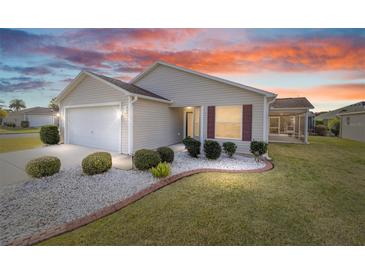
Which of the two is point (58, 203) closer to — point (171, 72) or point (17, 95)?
point (17, 95)

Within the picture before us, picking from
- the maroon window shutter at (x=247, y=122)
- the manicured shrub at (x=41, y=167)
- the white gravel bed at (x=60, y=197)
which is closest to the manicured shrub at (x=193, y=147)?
the white gravel bed at (x=60, y=197)

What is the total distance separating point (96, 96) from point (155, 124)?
3428mm

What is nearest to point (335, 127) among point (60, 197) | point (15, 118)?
point (60, 197)

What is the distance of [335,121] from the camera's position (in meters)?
20.3

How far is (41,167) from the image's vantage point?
465 centimetres

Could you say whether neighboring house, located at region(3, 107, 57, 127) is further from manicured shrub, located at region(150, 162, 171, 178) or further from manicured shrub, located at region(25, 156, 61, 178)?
manicured shrub, located at region(150, 162, 171, 178)

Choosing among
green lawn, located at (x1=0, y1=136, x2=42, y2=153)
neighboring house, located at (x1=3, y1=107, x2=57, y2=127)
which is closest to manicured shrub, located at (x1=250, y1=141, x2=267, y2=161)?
green lawn, located at (x1=0, y1=136, x2=42, y2=153)

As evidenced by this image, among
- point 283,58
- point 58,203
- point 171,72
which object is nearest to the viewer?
point 58,203

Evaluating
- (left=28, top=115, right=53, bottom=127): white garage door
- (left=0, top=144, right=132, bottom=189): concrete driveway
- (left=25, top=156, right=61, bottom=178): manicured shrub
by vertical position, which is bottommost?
(left=0, top=144, right=132, bottom=189): concrete driveway

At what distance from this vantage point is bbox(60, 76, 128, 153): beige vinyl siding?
26.1 feet

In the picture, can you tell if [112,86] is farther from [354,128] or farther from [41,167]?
[354,128]

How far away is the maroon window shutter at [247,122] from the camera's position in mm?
8107
